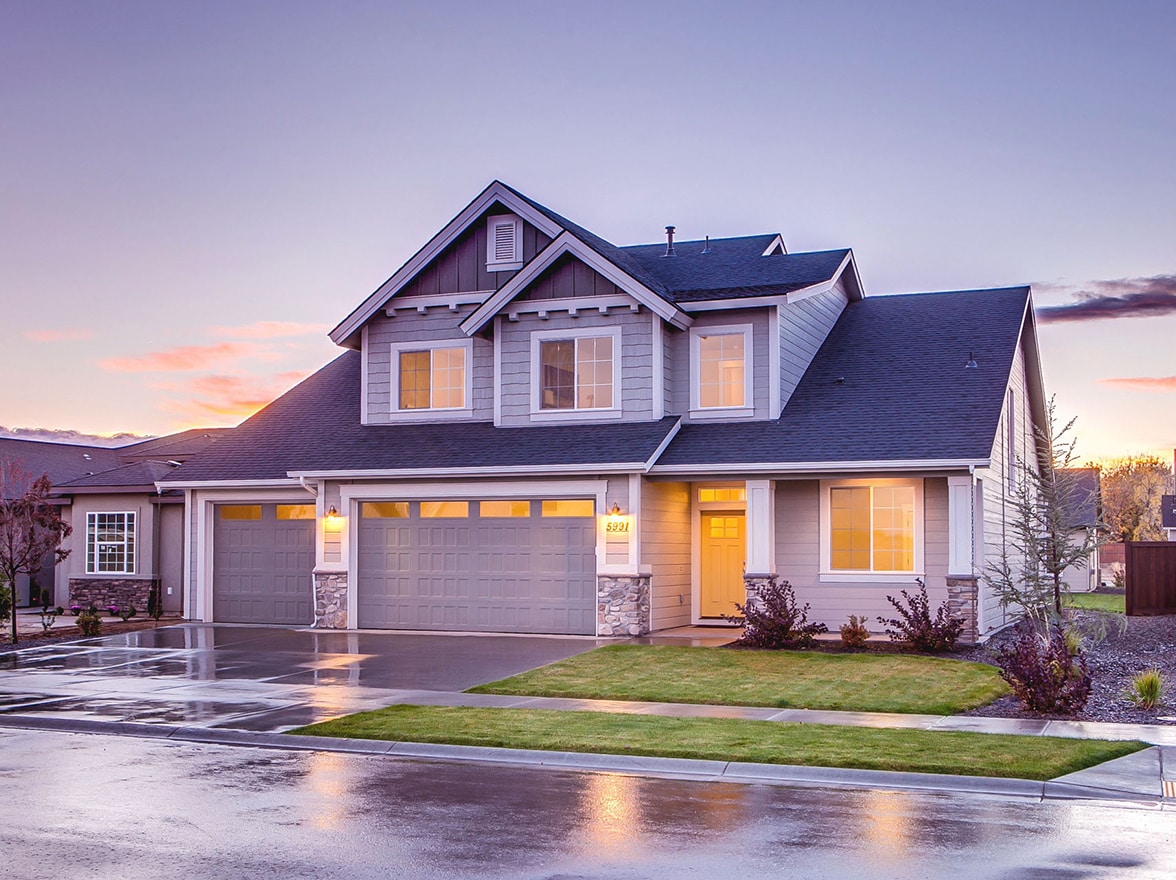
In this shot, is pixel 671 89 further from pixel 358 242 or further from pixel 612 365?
pixel 358 242

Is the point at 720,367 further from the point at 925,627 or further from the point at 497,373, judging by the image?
the point at 925,627

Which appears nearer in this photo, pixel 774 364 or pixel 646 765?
pixel 646 765

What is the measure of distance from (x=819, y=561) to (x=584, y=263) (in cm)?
759

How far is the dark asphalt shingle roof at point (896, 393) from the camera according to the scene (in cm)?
2122

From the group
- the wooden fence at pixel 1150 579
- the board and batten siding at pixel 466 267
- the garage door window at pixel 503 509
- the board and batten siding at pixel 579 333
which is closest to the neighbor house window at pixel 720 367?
the board and batten siding at pixel 579 333

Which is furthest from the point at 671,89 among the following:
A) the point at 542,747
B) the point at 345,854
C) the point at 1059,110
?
the point at 345,854

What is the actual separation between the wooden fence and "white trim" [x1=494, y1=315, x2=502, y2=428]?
1526 cm

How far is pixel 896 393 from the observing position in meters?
23.3

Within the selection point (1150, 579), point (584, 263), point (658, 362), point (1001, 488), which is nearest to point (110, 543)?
point (584, 263)

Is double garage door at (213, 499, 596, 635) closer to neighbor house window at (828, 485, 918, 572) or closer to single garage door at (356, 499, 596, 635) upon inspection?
single garage door at (356, 499, 596, 635)

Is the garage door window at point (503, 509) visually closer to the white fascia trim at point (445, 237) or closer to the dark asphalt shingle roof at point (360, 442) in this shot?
the dark asphalt shingle roof at point (360, 442)

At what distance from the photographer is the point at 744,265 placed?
26.3m

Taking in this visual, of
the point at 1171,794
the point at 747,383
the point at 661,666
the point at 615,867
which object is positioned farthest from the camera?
the point at 747,383

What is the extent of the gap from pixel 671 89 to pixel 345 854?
59.3 feet
